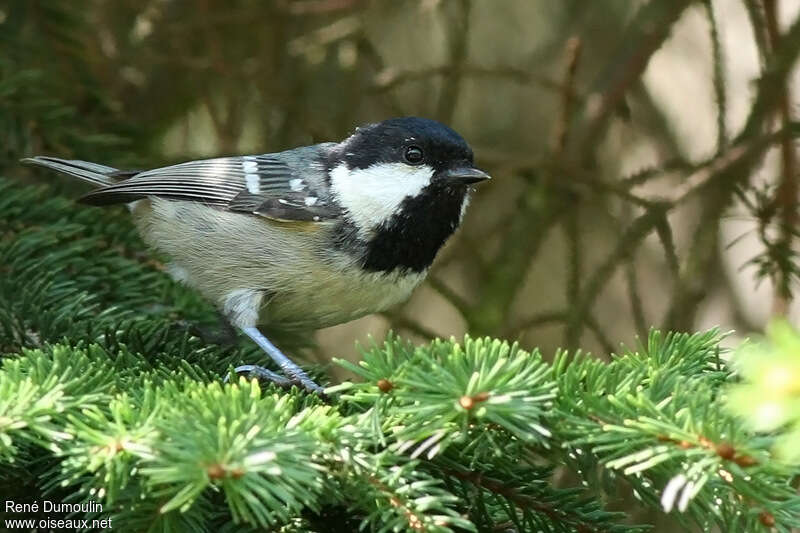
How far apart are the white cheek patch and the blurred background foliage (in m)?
0.51

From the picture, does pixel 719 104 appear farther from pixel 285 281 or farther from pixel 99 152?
pixel 99 152

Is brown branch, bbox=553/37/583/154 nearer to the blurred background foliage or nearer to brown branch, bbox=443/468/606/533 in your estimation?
the blurred background foliage

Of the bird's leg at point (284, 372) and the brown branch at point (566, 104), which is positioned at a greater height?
the brown branch at point (566, 104)

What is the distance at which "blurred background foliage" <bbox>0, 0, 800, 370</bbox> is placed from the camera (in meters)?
2.87

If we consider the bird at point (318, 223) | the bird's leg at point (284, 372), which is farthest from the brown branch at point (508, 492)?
the bird at point (318, 223)

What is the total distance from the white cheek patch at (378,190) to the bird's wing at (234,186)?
0.26 feet

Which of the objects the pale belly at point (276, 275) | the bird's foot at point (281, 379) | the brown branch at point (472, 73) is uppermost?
the brown branch at point (472, 73)

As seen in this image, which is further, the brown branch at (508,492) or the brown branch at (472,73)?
the brown branch at (472,73)

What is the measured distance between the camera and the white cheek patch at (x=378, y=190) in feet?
8.17

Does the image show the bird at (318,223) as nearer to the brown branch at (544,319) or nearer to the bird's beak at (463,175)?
the bird's beak at (463,175)

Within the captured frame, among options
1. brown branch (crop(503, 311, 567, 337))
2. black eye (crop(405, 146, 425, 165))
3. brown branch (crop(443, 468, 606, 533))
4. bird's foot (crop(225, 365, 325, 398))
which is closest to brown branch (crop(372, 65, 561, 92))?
black eye (crop(405, 146, 425, 165))

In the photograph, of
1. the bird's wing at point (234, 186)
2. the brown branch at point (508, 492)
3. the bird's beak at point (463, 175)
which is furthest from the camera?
the bird's wing at point (234, 186)

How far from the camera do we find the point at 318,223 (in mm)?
2523

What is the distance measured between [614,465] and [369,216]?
1.35 meters
